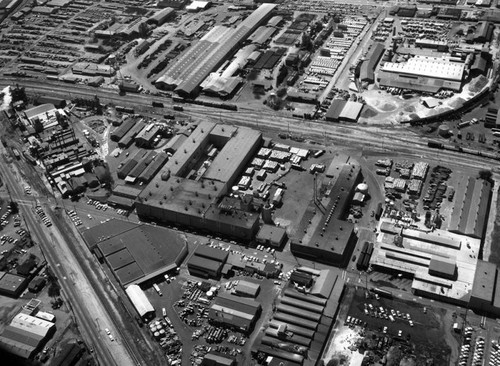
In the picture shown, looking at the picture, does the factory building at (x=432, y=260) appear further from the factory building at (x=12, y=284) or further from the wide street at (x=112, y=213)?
the factory building at (x=12, y=284)

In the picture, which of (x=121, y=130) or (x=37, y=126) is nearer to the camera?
(x=121, y=130)

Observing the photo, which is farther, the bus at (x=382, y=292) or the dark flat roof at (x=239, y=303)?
the bus at (x=382, y=292)

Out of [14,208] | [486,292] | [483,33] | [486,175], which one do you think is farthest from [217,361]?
[483,33]

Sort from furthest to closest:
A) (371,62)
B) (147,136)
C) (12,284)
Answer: (371,62) < (147,136) < (12,284)

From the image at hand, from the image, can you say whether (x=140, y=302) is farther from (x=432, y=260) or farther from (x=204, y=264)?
(x=432, y=260)

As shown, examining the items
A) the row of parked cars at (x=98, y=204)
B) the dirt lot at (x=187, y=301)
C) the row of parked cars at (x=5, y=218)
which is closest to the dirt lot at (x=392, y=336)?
the dirt lot at (x=187, y=301)

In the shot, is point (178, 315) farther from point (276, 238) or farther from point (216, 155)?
point (216, 155)

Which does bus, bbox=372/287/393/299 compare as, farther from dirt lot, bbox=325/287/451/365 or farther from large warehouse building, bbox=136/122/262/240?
large warehouse building, bbox=136/122/262/240
